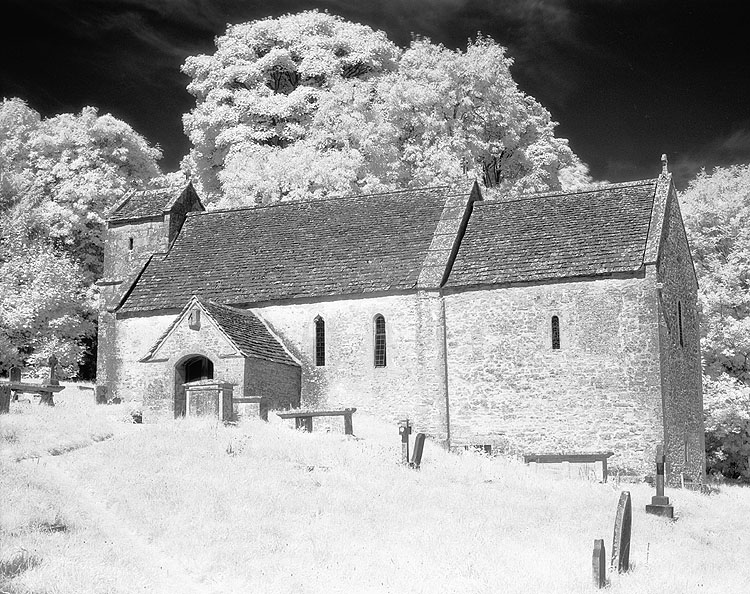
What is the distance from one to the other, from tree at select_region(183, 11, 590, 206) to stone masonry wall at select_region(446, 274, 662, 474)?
11.5 meters

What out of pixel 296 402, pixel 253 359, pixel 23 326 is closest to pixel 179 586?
pixel 253 359

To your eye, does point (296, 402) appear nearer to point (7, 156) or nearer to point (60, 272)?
point (60, 272)

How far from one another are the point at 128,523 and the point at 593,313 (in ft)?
63.2

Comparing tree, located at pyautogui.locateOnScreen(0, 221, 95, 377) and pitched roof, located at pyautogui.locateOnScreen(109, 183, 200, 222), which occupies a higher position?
pitched roof, located at pyautogui.locateOnScreen(109, 183, 200, 222)

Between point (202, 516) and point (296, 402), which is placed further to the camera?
point (296, 402)

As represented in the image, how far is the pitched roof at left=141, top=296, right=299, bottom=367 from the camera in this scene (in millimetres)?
33906

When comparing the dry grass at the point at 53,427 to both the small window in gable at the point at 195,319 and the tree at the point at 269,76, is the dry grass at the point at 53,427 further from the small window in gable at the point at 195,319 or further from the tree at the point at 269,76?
the tree at the point at 269,76

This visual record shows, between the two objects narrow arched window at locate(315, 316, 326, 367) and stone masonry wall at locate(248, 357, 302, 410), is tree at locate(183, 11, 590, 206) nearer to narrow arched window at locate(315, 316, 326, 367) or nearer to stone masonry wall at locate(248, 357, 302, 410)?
narrow arched window at locate(315, 316, 326, 367)

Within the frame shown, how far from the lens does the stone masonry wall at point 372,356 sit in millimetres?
34688

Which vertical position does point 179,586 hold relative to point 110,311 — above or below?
below

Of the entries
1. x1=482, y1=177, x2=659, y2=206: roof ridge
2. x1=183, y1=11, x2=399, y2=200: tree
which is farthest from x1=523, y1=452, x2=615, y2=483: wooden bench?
x1=183, y1=11, x2=399, y2=200: tree

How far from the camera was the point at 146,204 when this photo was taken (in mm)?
43594

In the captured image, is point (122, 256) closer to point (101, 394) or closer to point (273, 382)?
point (101, 394)

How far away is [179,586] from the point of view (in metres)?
15.7
